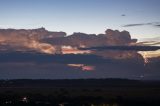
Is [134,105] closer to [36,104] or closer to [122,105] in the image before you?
[122,105]

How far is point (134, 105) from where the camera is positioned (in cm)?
6538

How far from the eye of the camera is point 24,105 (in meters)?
62.4

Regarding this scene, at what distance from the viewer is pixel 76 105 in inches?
2544

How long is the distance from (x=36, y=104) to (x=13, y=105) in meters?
3.96

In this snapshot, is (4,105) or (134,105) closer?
(4,105)

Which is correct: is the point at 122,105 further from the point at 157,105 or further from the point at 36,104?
the point at 36,104

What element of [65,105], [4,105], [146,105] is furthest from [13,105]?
[146,105]

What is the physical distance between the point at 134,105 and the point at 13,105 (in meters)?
18.7

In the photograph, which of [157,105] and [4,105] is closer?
[4,105]

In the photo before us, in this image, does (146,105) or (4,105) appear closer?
(4,105)

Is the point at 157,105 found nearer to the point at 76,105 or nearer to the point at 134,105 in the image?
the point at 134,105

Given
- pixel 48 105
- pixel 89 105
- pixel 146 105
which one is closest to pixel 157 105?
pixel 146 105

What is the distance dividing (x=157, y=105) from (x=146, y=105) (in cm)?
171

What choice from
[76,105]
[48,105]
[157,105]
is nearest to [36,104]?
[48,105]
